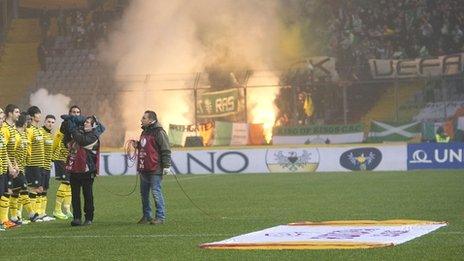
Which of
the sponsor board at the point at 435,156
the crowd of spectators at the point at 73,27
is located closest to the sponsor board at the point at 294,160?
the sponsor board at the point at 435,156

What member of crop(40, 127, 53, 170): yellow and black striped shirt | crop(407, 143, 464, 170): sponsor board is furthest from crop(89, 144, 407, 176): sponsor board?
crop(40, 127, 53, 170): yellow and black striped shirt

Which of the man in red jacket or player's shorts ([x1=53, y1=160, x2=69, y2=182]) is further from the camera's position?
player's shorts ([x1=53, y1=160, x2=69, y2=182])

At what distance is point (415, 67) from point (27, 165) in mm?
24464

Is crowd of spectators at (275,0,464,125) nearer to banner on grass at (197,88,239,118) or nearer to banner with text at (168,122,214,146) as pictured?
banner on grass at (197,88,239,118)

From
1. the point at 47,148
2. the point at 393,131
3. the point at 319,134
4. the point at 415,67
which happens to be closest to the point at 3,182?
the point at 47,148

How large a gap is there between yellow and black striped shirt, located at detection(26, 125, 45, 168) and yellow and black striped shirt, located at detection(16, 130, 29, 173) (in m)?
0.53

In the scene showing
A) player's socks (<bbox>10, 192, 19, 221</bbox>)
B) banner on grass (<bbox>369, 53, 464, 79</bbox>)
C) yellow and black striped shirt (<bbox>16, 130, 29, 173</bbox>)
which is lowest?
player's socks (<bbox>10, 192, 19, 221</bbox>)

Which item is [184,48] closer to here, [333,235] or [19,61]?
[19,61]

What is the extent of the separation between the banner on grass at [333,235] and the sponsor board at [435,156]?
18729 millimetres

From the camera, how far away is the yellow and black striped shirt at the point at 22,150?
16.7 m

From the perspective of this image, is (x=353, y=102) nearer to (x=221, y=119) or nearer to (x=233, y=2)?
(x=221, y=119)

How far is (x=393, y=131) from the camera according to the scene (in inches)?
1463

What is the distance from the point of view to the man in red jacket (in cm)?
1617

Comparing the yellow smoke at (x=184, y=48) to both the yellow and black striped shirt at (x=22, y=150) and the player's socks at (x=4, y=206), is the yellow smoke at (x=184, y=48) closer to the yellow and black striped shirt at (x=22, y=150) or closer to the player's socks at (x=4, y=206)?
the yellow and black striped shirt at (x=22, y=150)
